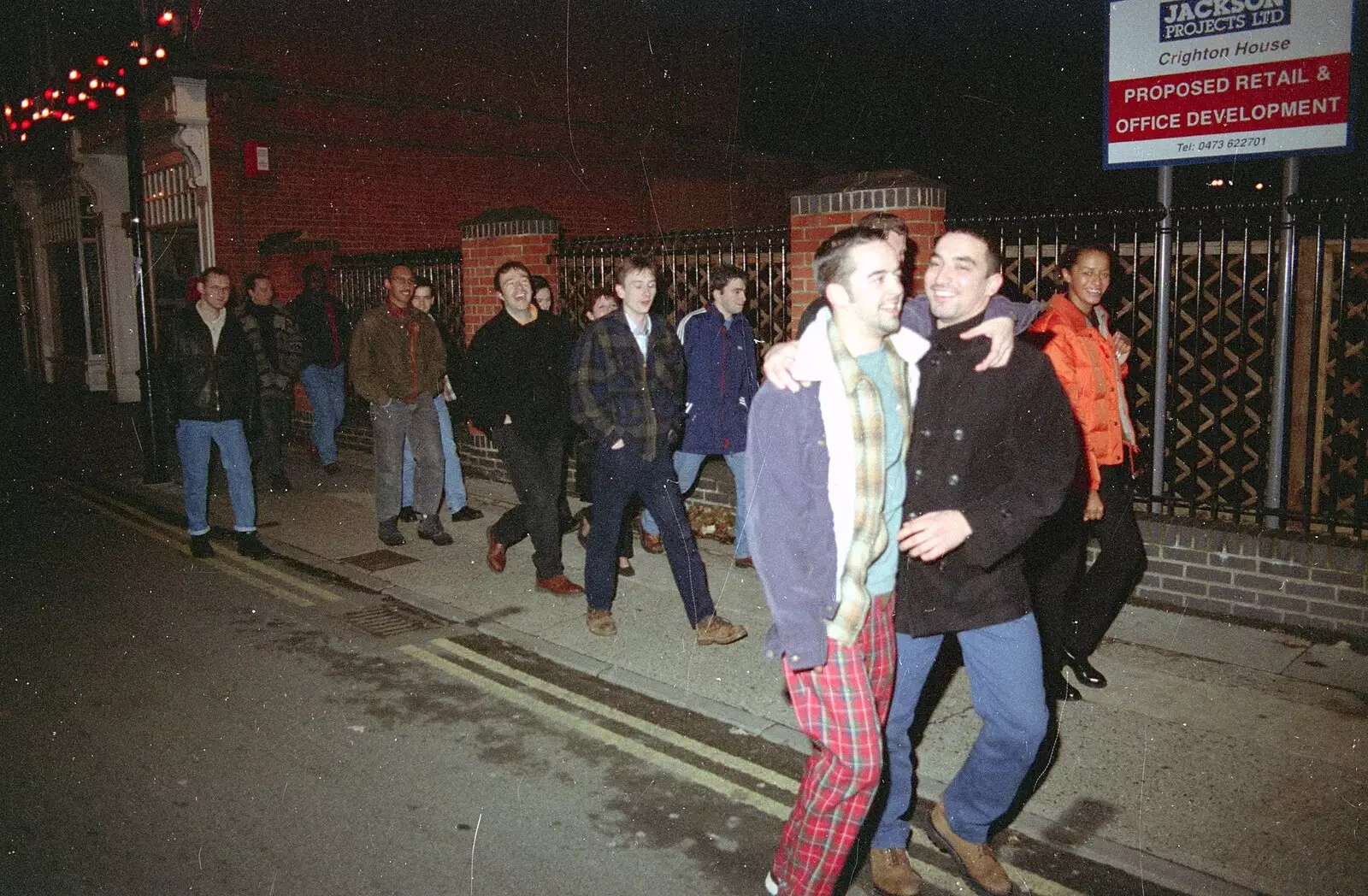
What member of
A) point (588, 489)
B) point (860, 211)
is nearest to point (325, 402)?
point (588, 489)

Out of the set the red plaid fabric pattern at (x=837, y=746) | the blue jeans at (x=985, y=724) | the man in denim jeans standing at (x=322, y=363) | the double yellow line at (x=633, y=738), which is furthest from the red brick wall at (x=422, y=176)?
the red plaid fabric pattern at (x=837, y=746)

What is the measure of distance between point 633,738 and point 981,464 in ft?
7.61

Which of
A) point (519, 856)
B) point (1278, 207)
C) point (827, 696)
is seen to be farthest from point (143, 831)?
point (1278, 207)

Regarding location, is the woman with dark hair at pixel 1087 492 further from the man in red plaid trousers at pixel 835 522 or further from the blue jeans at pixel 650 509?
the man in red plaid trousers at pixel 835 522

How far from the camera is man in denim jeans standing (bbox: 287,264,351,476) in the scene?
11.5 meters

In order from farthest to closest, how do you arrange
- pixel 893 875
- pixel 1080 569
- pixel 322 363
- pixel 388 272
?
pixel 388 272, pixel 322 363, pixel 1080 569, pixel 893 875

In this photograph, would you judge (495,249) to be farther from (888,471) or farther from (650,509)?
(888,471)

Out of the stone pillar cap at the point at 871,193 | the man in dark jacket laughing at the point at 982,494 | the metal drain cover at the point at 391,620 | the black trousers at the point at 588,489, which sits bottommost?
the metal drain cover at the point at 391,620

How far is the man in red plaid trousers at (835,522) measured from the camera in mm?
2822

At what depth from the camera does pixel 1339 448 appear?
6.23 metres

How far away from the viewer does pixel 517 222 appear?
1050cm

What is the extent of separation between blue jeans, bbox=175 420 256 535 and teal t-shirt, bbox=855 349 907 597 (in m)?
5.99

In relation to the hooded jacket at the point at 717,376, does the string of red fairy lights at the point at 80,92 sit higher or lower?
higher

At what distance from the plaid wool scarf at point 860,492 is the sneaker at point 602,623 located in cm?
329
